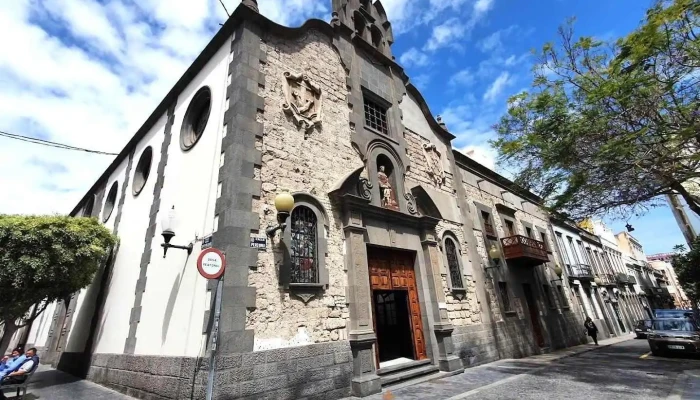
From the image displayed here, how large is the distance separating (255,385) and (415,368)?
433 centimetres

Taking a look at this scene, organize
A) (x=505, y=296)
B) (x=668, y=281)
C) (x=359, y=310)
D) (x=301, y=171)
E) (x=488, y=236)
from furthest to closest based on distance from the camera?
(x=668, y=281) < (x=488, y=236) < (x=505, y=296) < (x=301, y=171) < (x=359, y=310)

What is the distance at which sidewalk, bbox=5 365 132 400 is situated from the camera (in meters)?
6.97

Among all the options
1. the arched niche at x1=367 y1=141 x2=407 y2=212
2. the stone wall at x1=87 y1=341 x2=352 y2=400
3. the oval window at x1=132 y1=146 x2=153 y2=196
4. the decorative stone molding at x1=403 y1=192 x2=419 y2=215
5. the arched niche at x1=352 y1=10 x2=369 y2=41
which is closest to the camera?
the stone wall at x1=87 y1=341 x2=352 y2=400

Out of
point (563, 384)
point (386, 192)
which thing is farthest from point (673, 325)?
point (386, 192)

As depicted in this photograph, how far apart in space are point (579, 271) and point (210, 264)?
2428cm

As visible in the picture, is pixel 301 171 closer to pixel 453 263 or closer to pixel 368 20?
pixel 453 263

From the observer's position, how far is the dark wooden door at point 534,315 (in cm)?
1404

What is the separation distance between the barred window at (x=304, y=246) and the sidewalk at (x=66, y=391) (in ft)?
14.0

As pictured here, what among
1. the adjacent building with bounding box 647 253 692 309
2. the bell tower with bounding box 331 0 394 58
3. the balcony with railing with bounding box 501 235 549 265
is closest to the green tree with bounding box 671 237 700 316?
the balcony with railing with bounding box 501 235 549 265

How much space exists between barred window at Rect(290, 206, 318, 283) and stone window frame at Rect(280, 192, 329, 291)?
73 mm

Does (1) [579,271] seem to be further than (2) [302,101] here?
Yes

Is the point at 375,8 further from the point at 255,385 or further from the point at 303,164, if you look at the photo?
the point at 255,385

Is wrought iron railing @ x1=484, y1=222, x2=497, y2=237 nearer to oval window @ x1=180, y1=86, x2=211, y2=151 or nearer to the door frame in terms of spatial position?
the door frame

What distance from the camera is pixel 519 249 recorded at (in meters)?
13.8
